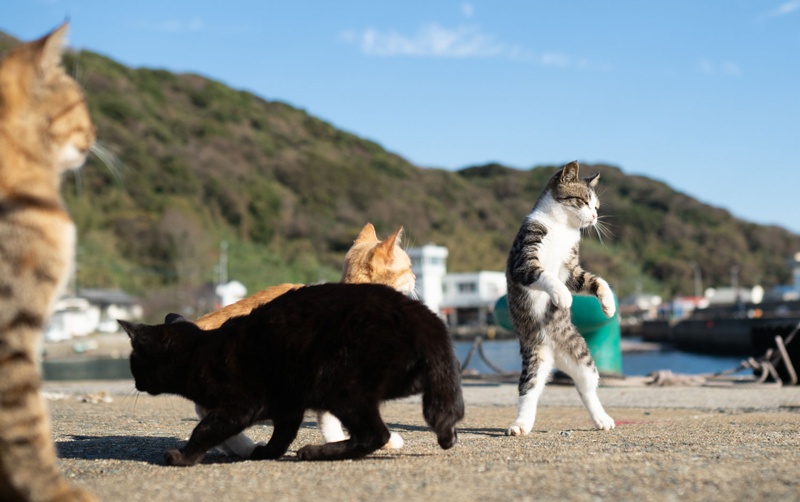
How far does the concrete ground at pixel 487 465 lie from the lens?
2395 mm

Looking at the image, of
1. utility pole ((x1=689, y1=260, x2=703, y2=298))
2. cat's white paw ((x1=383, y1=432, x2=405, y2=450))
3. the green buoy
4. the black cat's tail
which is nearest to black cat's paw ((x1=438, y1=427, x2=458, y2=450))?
the black cat's tail

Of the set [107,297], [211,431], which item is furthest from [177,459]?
[107,297]

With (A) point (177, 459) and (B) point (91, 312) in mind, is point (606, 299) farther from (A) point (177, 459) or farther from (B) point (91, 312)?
(B) point (91, 312)

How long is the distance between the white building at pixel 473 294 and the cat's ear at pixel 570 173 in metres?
61.5

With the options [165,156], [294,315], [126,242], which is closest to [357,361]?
[294,315]

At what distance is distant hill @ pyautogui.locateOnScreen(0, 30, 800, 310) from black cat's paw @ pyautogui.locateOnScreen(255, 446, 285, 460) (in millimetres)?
39744

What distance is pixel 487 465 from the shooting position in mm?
2988

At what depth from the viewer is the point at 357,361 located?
3047 mm

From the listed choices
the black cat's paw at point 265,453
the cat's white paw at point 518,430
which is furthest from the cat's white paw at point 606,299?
the black cat's paw at point 265,453

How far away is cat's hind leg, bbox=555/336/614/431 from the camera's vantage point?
4.82 meters

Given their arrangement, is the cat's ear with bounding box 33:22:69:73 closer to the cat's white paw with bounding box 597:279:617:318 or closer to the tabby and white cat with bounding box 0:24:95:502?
the tabby and white cat with bounding box 0:24:95:502

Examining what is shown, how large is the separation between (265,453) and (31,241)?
1.74m

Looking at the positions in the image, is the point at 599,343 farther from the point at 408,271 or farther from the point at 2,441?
the point at 2,441

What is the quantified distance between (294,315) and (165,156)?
72.8m
